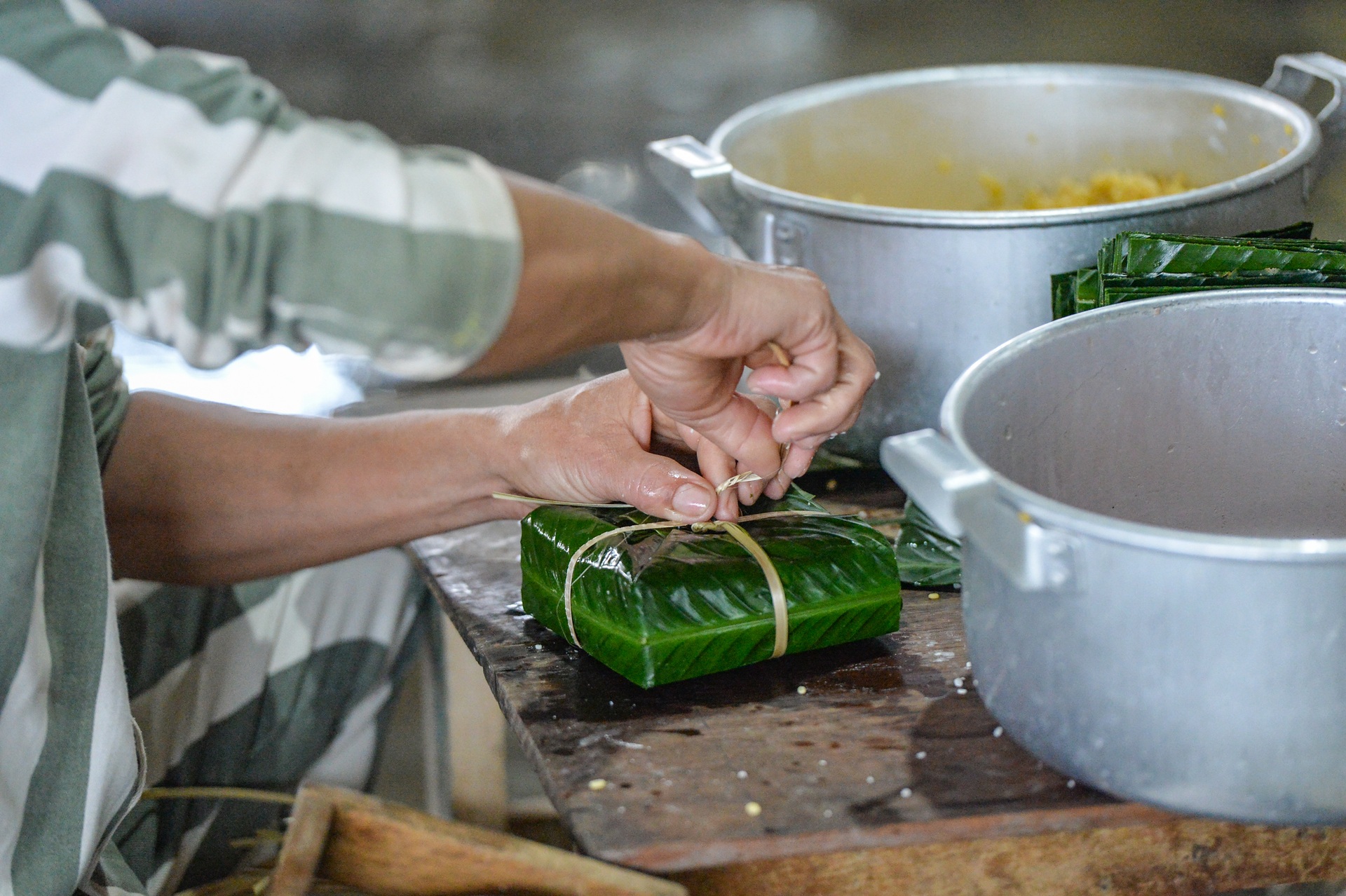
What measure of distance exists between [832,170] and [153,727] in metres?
1.09

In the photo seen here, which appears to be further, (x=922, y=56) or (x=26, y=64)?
(x=922, y=56)

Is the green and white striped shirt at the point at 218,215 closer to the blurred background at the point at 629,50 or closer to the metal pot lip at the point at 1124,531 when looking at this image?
the metal pot lip at the point at 1124,531

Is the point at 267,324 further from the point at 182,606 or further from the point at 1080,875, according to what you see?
the point at 182,606

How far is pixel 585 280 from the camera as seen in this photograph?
755mm

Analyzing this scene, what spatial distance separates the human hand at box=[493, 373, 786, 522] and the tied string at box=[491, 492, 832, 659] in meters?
0.01

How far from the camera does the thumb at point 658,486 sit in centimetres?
109

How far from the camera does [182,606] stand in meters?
1.52

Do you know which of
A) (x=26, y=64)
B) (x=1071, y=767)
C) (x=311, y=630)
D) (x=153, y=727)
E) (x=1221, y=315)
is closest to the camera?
(x=26, y=64)

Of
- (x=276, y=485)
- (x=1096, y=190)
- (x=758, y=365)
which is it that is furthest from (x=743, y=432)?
(x=1096, y=190)

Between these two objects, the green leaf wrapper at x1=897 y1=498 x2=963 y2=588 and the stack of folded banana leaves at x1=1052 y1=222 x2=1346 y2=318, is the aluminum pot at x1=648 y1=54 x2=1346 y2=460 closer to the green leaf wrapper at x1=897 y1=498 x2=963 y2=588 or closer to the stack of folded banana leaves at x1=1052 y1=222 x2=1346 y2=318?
the stack of folded banana leaves at x1=1052 y1=222 x2=1346 y2=318

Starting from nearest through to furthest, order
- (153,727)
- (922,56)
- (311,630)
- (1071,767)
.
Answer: (1071,767) → (153,727) → (311,630) → (922,56)

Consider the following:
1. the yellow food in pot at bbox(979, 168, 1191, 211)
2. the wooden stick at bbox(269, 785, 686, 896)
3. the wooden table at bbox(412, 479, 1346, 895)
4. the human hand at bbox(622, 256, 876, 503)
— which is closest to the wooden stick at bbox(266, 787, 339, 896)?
the wooden stick at bbox(269, 785, 686, 896)

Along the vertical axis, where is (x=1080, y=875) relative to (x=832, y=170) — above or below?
below

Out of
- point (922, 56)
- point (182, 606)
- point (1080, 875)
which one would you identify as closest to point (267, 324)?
point (1080, 875)
